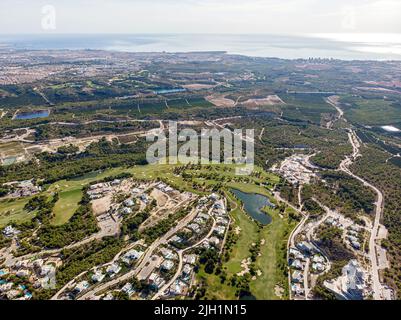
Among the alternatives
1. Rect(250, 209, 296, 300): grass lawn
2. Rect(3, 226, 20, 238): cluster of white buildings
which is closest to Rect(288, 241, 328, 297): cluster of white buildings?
Rect(250, 209, 296, 300): grass lawn

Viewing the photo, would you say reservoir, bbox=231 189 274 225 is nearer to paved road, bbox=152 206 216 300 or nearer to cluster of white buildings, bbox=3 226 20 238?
paved road, bbox=152 206 216 300

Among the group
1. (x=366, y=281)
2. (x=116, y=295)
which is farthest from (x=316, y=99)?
(x=116, y=295)

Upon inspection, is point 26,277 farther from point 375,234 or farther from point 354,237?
point 375,234

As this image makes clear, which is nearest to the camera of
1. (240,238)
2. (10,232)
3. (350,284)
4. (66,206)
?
(350,284)

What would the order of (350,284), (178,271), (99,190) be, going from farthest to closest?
(99,190) → (178,271) → (350,284)

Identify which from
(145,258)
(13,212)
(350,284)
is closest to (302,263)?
(350,284)

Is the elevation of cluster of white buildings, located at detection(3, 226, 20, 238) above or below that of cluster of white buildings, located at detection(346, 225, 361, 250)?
above

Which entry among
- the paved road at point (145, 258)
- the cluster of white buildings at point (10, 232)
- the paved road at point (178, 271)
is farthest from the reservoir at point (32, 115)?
the paved road at point (178, 271)

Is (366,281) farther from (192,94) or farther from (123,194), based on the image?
(192,94)
